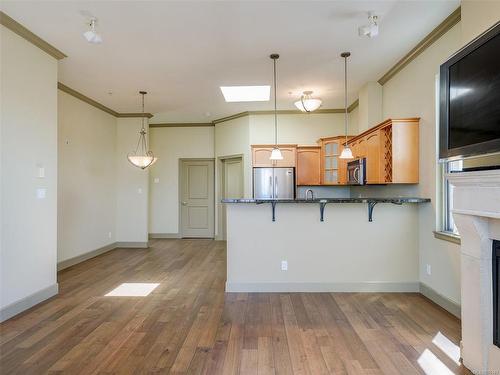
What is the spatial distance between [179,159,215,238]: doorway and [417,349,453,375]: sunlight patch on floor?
5.81 metres

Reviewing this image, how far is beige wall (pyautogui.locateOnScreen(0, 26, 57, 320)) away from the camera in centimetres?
286

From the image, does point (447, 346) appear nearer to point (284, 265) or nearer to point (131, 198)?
point (284, 265)

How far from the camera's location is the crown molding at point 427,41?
9.21 ft

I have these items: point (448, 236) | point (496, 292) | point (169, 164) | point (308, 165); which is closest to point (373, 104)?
point (308, 165)

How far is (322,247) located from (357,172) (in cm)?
151

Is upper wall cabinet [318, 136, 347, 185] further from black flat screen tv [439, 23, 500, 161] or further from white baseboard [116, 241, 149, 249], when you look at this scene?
white baseboard [116, 241, 149, 249]

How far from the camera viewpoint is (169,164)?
24.5ft

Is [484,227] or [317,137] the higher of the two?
[317,137]

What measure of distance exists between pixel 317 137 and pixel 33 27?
5.10 metres

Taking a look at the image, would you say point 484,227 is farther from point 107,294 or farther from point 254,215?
point 107,294

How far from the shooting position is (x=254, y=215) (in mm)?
3604

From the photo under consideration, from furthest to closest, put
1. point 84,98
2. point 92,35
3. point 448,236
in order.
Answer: point 84,98 < point 448,236 < point 92,35

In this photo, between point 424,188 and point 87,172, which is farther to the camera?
point 87,172

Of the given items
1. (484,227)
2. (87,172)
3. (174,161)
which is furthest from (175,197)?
(484,227)
